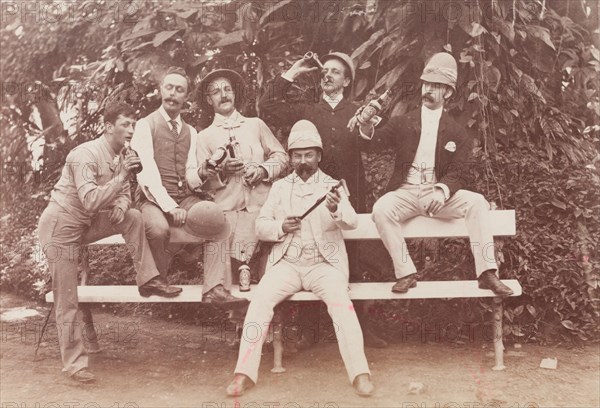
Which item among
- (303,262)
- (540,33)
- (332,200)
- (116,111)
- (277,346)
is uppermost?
(540,33)

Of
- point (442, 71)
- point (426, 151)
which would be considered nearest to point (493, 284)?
point (426, 151)

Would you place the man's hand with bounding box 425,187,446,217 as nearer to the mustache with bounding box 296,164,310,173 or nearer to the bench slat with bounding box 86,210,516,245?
the bench slat with bounding box 86,210,516,245

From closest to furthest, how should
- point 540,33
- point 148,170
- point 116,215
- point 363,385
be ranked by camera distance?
point 363,385 < point 116,215 < point 148,170 < point 540,33

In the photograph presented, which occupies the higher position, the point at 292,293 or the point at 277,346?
the point at 292,293

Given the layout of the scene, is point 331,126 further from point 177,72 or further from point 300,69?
point 177,72

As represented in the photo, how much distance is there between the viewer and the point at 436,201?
3.46 metres

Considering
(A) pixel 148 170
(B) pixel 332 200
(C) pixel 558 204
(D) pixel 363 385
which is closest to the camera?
(D) pixel 363 385

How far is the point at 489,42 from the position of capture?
12.2ft

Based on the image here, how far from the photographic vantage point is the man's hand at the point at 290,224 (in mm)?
3350

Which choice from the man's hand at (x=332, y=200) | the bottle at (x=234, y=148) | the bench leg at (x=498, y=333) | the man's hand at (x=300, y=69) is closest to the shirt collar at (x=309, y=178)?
the man's hand at (x=332, y=200)

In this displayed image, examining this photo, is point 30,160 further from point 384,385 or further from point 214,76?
point 384,385

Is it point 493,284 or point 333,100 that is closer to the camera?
point 493,284

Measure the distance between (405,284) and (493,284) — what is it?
0.48m

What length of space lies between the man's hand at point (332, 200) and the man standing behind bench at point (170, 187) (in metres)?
0.65
